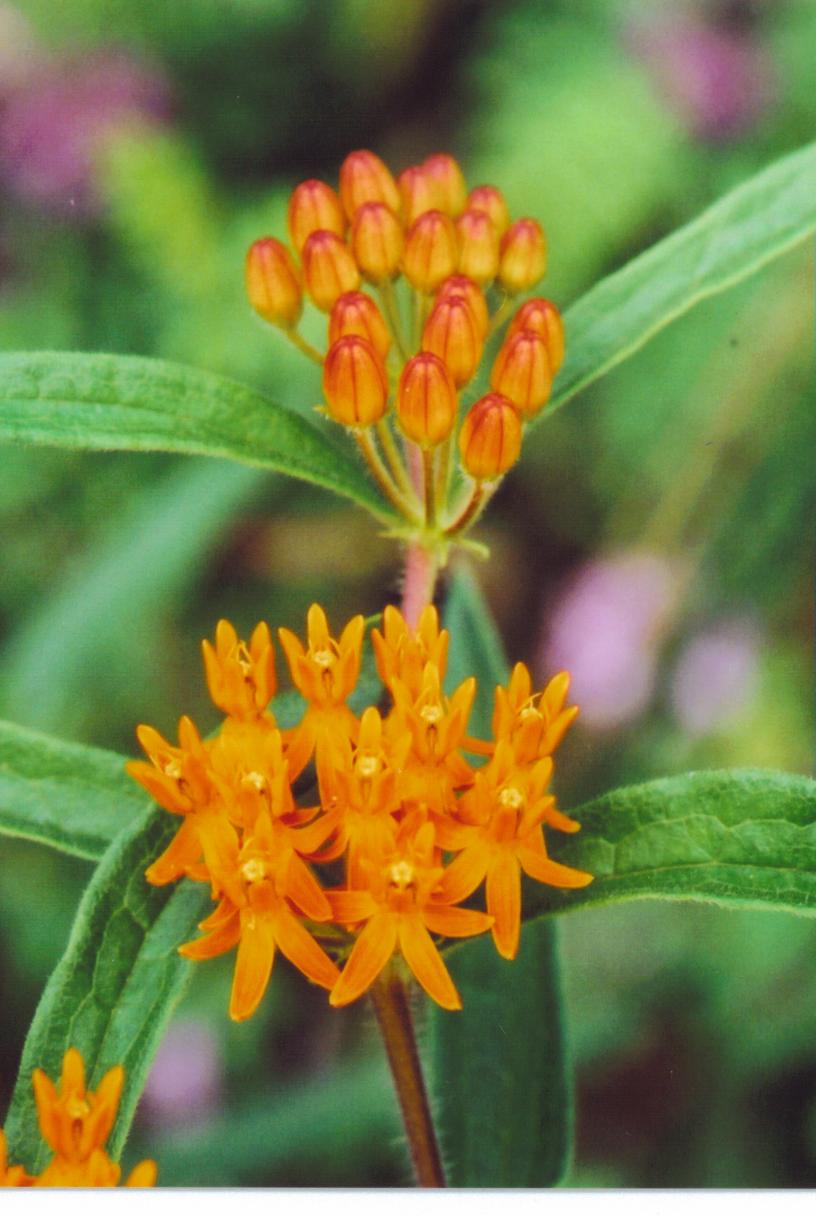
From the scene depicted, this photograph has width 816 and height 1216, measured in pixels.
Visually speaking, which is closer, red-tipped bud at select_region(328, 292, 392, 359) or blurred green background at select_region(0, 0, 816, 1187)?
red-tipped bud at select_region(328, 292, 392, 359)

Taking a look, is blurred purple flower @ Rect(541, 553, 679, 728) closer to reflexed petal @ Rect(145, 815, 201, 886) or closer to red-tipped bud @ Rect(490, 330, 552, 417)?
red-tipped bud @ Rect(490, 330, 552, 417)

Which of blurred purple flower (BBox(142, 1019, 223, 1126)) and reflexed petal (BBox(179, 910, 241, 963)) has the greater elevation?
blurred purple flower (BBox(142, 1019, 223, 1126))

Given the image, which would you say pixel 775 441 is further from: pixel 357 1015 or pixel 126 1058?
pixel 126 1058

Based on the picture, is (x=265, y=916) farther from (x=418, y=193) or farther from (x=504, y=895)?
(x=418, y=193)

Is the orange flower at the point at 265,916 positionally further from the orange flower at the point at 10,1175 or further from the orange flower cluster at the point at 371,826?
the orange flower at the point at 10,1175

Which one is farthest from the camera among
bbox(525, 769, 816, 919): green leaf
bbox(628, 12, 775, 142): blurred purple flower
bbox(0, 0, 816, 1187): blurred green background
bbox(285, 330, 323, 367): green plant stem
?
bbox(628, 12, 775, 142): blurred purple flower

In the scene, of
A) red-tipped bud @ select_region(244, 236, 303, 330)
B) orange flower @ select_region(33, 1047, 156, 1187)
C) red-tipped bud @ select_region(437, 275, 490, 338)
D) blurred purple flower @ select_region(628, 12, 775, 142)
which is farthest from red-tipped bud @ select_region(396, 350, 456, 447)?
blurred purple flower @ select_region(628, 12, 775, 142)

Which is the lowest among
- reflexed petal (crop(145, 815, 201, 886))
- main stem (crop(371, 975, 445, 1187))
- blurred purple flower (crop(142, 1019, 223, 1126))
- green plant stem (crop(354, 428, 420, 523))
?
main stem (crop(371, 975, 445, 1187))

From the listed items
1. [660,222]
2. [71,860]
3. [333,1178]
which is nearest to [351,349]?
[71,860]
